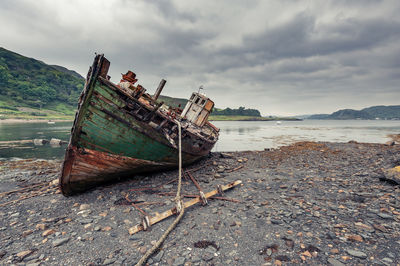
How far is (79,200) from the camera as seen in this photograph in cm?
797

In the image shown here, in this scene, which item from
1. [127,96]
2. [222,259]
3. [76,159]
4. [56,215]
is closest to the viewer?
[222,259]

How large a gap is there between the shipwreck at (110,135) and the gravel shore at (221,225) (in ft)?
3.51

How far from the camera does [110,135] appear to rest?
8.19 meters

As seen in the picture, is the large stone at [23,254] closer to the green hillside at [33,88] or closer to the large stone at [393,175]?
the large stone at [393,175]

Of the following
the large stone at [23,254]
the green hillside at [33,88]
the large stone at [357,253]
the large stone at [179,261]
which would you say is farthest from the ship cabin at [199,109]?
the green hillside at [33,88]

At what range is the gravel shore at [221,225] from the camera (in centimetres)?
462

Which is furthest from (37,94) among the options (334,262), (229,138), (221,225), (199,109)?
(334,262)

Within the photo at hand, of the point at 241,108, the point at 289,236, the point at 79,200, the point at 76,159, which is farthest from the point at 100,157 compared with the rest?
the point at 241,108

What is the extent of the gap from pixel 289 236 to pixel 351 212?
3.00 metres

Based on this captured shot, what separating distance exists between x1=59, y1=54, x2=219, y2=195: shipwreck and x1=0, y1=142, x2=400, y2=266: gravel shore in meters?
1.07

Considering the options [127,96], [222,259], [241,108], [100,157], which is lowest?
[222,259]

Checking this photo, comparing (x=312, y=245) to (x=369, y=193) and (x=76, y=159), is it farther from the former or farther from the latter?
(x=76, y=159)

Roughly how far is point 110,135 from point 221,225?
239 inches

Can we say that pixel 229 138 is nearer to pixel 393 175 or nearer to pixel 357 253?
pixel 393 175
